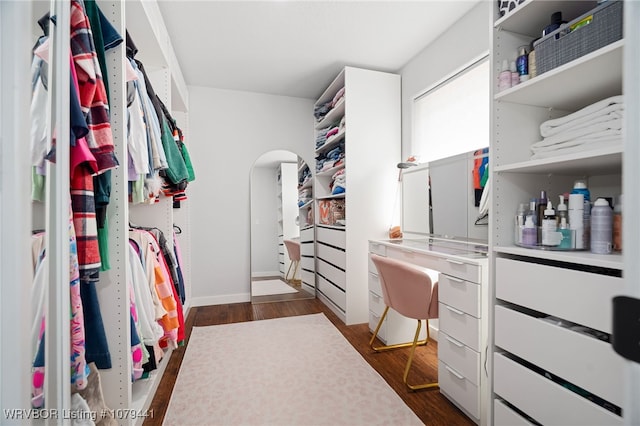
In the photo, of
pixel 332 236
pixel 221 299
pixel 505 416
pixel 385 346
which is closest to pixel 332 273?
pixel 332 236

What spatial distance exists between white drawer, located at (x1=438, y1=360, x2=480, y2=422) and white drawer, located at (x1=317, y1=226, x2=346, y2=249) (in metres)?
1.38

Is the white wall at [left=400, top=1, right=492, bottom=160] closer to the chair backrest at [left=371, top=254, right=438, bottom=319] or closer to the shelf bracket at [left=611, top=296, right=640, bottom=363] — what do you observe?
the chair backrest at [left=371, top=254, right=438, bottom=319]

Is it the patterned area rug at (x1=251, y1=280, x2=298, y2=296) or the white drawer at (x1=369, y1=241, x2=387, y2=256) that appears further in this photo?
the patterned area rug at (x1=251, y1=280, x2=298, y2=296)

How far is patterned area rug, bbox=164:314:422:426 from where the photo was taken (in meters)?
1.51

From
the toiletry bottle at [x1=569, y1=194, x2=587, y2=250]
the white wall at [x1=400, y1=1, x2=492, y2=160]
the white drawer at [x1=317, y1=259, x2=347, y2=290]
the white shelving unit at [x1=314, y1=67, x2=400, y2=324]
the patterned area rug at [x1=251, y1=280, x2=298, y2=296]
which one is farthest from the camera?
the patterned area rug at [x1=251, y1=280, x2=298, y2=296]

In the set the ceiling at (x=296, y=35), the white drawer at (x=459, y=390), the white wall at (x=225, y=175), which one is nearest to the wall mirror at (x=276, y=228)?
the white wall at (x=225, y=175)

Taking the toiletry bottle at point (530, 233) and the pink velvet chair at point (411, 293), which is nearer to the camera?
the toiletry bottle at point (530, 233)

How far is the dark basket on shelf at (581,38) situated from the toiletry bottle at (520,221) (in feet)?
1.81

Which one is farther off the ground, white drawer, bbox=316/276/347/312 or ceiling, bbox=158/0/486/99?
ceiling, bbox=158/0/486/99

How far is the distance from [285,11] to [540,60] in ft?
5.45

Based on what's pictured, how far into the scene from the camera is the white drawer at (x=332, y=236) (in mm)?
2852

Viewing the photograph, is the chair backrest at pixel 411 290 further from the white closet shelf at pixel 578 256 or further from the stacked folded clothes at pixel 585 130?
the stacked folded clothes at pixel 585 130

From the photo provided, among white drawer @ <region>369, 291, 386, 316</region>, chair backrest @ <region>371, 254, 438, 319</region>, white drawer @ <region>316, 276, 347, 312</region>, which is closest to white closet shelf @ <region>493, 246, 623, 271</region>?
chair backrest @ <region>371, 254, 438, 319</region>

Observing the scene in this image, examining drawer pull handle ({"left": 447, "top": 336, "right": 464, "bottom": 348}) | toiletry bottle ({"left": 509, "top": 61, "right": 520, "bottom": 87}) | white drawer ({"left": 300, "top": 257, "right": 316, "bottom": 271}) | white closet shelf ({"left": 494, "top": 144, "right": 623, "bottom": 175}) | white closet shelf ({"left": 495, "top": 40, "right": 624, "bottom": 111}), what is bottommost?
drawer pull handle ({"left": 447, "top": 336, "right": 464, "bottom": 348})
